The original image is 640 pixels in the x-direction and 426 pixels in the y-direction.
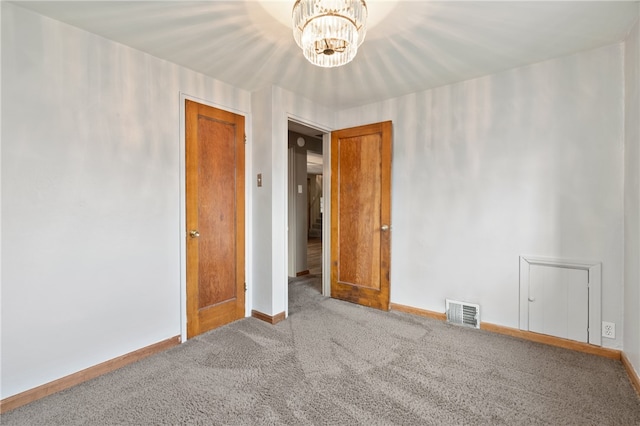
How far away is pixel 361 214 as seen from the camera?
3.49 meters

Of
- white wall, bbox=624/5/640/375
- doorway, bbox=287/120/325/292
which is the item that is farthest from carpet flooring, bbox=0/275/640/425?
doorway, bbox=287/120/325/292

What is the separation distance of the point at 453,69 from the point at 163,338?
334 centimetres

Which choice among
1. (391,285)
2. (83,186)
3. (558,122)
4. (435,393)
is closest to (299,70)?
(83,186)

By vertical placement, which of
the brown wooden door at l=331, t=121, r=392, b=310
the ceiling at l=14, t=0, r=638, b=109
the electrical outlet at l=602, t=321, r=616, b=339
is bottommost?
the electrical outlet at l=602, t=321, r=616, b=339

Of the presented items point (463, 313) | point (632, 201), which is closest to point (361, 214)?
point (463, 313)

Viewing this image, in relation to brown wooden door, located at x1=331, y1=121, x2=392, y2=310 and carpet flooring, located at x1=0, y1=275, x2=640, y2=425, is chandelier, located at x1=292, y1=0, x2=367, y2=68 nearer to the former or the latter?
brown wooden door, located at x1=331, y1=121, x2=392, y2=310

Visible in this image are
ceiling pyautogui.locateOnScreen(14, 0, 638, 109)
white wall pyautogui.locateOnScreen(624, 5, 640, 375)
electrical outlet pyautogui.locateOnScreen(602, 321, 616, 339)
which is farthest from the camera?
electrical outlet pyautogui.locateOnScreen(602, 321, 616, 339)

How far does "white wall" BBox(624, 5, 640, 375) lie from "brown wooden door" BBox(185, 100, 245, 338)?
A: 307 cm

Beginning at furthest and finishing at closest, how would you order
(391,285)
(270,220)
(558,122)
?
(391,285), (270,220), (558,122)

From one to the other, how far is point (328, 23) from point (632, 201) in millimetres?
2310

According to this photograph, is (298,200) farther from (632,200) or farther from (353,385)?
(632,200)

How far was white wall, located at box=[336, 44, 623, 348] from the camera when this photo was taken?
2254 millimetres

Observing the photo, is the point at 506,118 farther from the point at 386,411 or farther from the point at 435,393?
the point at 386,411

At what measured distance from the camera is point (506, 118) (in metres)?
Result: 2.65
